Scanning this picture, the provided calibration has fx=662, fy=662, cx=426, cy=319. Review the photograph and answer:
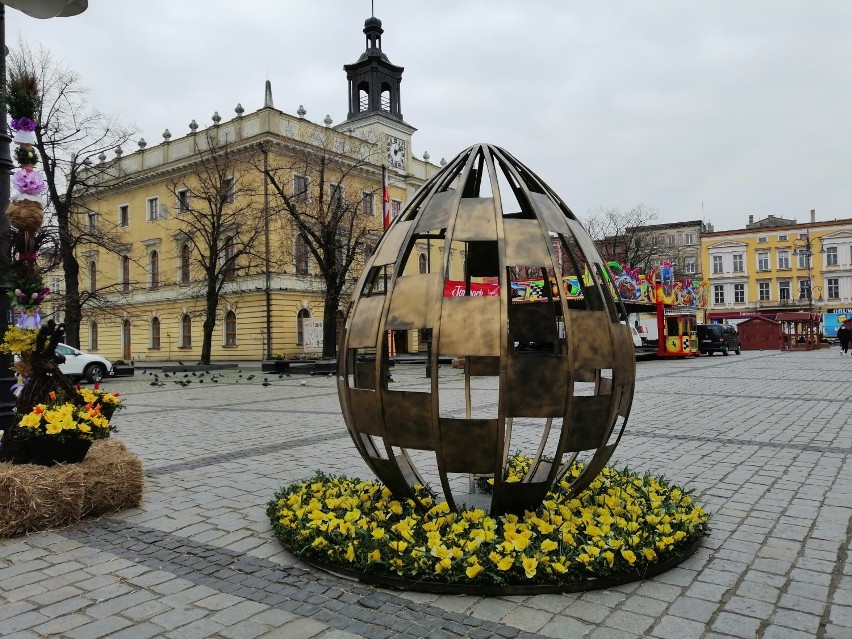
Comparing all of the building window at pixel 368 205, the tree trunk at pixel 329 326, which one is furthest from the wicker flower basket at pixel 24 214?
the building window at pixel 368 205

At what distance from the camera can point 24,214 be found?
5.89m

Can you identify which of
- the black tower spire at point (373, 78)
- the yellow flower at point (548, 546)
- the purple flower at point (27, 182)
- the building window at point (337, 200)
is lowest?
the yellow flower at point (548, 546)

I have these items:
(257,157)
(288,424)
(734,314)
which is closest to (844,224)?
(734,314)

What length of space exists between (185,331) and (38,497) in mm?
39469

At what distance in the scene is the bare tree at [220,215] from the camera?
3058 centimetres

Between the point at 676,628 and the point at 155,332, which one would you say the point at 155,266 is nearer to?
the point at 155,332

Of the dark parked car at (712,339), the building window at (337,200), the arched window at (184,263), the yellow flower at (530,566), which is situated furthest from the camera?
the arched window at (184,263)

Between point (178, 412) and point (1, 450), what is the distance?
7712 mm

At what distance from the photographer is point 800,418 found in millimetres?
10812

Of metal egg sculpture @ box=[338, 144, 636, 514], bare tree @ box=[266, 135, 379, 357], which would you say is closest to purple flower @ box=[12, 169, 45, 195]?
metal egg sculpture @ box=[338, 144, 636, 514]

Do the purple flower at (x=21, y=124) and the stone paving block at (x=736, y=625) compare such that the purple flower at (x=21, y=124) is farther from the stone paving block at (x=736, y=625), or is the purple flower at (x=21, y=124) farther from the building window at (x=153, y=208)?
the building window at (x=153, y=208)

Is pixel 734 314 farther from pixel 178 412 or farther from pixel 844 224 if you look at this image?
pixel 178 412

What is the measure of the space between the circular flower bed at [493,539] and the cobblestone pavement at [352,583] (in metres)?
0.10

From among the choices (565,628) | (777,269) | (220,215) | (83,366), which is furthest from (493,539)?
(777,269)
